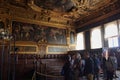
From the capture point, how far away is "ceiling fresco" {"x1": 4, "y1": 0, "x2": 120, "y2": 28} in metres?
11.6

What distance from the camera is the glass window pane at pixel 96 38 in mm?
13545

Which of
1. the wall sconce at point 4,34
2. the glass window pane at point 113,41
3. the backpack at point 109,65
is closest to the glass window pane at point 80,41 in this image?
the glass window pane at point 113,41

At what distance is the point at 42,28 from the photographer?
1379cm

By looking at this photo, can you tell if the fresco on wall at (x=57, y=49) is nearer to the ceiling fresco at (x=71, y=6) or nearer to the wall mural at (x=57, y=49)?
the wall mural at (x=57, y=49)

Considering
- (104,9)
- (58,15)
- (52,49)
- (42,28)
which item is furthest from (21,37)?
(104,9)

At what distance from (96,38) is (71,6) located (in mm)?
4042

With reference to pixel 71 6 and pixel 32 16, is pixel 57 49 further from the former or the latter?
pixel 71 6

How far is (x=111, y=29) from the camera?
1238 cm

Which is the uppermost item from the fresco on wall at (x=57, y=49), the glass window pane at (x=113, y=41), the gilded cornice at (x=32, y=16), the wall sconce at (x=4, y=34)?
the gilded cornice at (x=32, y=16)

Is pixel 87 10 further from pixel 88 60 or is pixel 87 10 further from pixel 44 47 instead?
pixel 88 60

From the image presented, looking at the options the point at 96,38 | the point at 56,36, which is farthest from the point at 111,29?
the point at 56,36

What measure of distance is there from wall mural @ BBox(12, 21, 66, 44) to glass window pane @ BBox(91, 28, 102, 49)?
293 cm

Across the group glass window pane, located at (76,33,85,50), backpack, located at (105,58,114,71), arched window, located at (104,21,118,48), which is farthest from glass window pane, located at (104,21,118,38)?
backpack, located at (105,58,114,71)

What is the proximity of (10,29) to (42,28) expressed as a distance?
3087mm
